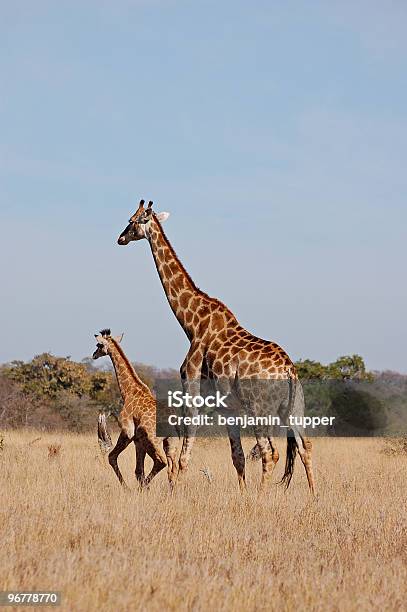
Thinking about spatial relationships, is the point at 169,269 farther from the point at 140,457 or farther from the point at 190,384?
Answer: the point at 140,457

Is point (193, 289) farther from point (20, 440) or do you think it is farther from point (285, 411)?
point (20, 440)

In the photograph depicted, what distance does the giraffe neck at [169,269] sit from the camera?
1305 cm

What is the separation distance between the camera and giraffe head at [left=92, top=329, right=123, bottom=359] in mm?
14180

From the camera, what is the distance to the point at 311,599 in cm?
617

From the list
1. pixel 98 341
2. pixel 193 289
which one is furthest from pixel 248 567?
pixel 98 341

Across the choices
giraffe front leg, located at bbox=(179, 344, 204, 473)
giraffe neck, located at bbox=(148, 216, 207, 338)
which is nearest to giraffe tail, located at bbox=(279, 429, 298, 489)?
giraffe front leg, located at bbox=(179, 344, 204, 473)

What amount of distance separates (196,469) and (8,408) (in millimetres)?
14133

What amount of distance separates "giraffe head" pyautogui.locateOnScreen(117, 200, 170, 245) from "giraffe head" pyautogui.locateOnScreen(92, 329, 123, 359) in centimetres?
174

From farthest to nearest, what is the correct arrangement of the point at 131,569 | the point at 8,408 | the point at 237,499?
the point at 8,408
the point at 237,499
the point at 131,569

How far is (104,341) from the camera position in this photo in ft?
46.6

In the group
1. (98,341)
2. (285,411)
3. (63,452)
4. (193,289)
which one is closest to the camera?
(285,411)

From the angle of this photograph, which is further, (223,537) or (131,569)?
(223,537)

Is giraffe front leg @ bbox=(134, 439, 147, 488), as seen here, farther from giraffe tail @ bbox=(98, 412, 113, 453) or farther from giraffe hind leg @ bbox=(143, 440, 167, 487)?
giraffe tail @ bbox=(98, 412, 113, 453)

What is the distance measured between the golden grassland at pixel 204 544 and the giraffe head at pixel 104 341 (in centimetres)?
201
